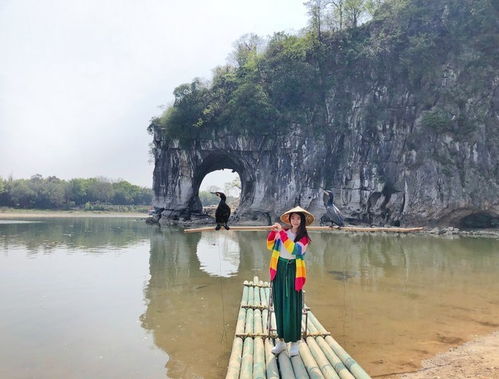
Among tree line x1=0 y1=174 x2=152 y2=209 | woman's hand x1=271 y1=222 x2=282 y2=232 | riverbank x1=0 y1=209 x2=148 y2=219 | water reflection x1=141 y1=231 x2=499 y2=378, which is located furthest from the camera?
tree line x1=0 y1=174 x2=152 y2=209

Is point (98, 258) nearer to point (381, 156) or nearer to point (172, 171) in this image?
point (381, 156)

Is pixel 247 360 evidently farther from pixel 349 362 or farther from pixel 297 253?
pixel 297 253

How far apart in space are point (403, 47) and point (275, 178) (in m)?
16.4

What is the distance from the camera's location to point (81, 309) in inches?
301

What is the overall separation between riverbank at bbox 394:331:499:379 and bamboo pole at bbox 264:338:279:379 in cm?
156

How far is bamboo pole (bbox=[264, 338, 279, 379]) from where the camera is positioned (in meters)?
3.75

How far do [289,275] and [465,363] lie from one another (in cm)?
257

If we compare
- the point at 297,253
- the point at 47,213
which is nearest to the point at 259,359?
the point at 297,253

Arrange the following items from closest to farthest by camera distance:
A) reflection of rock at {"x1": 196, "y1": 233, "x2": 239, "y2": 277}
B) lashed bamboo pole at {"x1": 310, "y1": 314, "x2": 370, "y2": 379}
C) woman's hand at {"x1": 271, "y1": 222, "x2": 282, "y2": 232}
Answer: lashed bamboo pole at {"x1": 310, "y1": 314, "x2": 370, "y2": 379}
woman's hand at {"x1": 271, "y1": 222, "x2": 282, "y2": 232}
reflection of rock at {"x1": 196, "y1": 233, "x2": 239, "y2": 277}

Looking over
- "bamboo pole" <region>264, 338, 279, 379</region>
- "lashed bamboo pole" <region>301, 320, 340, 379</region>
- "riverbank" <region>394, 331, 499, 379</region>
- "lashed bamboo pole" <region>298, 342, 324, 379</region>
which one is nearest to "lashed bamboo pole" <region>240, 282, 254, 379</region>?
"bamboo pole" <region>264, 338, 279, 379</region>

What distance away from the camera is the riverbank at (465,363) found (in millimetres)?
4367

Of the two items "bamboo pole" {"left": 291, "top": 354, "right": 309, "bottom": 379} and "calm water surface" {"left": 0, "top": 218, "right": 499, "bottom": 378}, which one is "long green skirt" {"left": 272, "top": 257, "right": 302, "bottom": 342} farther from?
"calm water surface" {"left": 0, "top": 218, "right": 499, "bottom": 378}

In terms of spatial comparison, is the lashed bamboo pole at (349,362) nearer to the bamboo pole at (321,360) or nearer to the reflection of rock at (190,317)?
the bamboo pole at (321,360)

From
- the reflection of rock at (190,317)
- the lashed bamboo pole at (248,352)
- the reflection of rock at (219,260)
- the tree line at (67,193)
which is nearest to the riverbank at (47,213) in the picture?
the tree line at (67,193)
